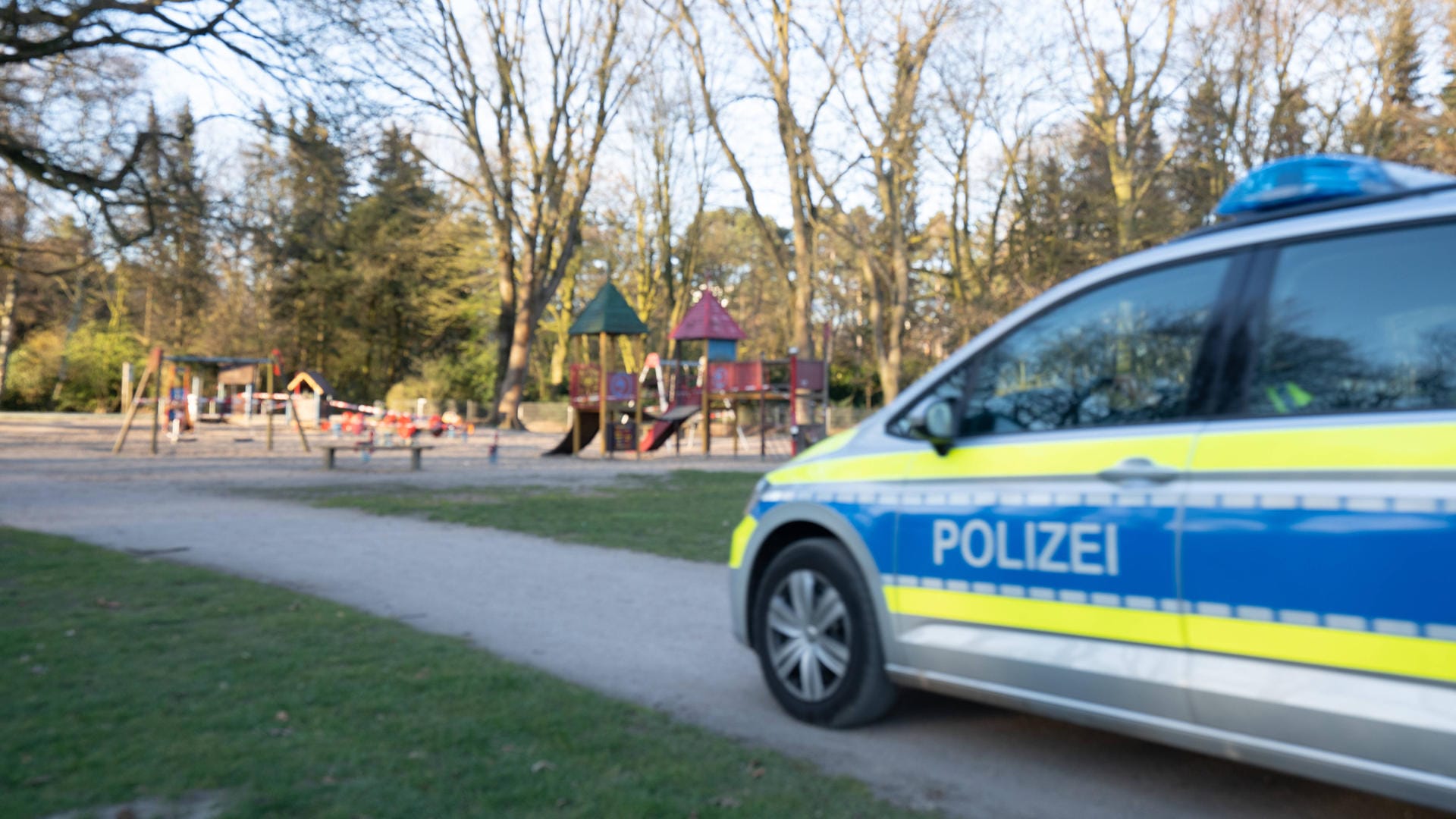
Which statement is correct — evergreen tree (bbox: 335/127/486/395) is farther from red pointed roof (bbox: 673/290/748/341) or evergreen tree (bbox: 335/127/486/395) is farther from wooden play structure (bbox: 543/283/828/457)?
wooden play structure (bbox: 543/283/828/457)

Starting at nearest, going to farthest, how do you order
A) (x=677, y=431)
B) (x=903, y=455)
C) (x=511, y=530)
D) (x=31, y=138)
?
1. (x=903, y=455)
2. (x=511, y=530)
3. (x=31, y=138)
4. (x=677, y=431)

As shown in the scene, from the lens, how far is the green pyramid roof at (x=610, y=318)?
90.8 feet

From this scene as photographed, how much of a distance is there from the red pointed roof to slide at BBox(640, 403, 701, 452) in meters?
1.99

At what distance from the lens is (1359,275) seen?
3545 millimetres

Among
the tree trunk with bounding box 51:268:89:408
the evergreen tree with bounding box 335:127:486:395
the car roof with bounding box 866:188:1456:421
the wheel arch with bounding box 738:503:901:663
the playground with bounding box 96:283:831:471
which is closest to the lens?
the car roof with bounding box 866:188:1456:421

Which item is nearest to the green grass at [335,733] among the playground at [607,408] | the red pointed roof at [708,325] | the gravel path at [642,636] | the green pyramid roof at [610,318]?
the gravel path at [642,636]

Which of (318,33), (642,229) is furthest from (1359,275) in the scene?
(642,229)

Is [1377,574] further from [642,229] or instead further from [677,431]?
[642,229]

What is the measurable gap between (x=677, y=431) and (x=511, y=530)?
18407 millimetres

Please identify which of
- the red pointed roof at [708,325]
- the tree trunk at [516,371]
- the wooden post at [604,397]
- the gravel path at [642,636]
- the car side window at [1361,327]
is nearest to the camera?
the car side window at [1361,327]

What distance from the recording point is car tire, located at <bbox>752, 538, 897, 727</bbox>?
4707mm

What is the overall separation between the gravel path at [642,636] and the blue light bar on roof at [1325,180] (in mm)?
1944

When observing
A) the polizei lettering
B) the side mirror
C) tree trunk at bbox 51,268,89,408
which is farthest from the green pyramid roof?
tree trunk at bbox 51,268,89,408

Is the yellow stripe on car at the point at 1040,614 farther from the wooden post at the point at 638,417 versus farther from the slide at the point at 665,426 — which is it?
the slide at the point at 665,426
